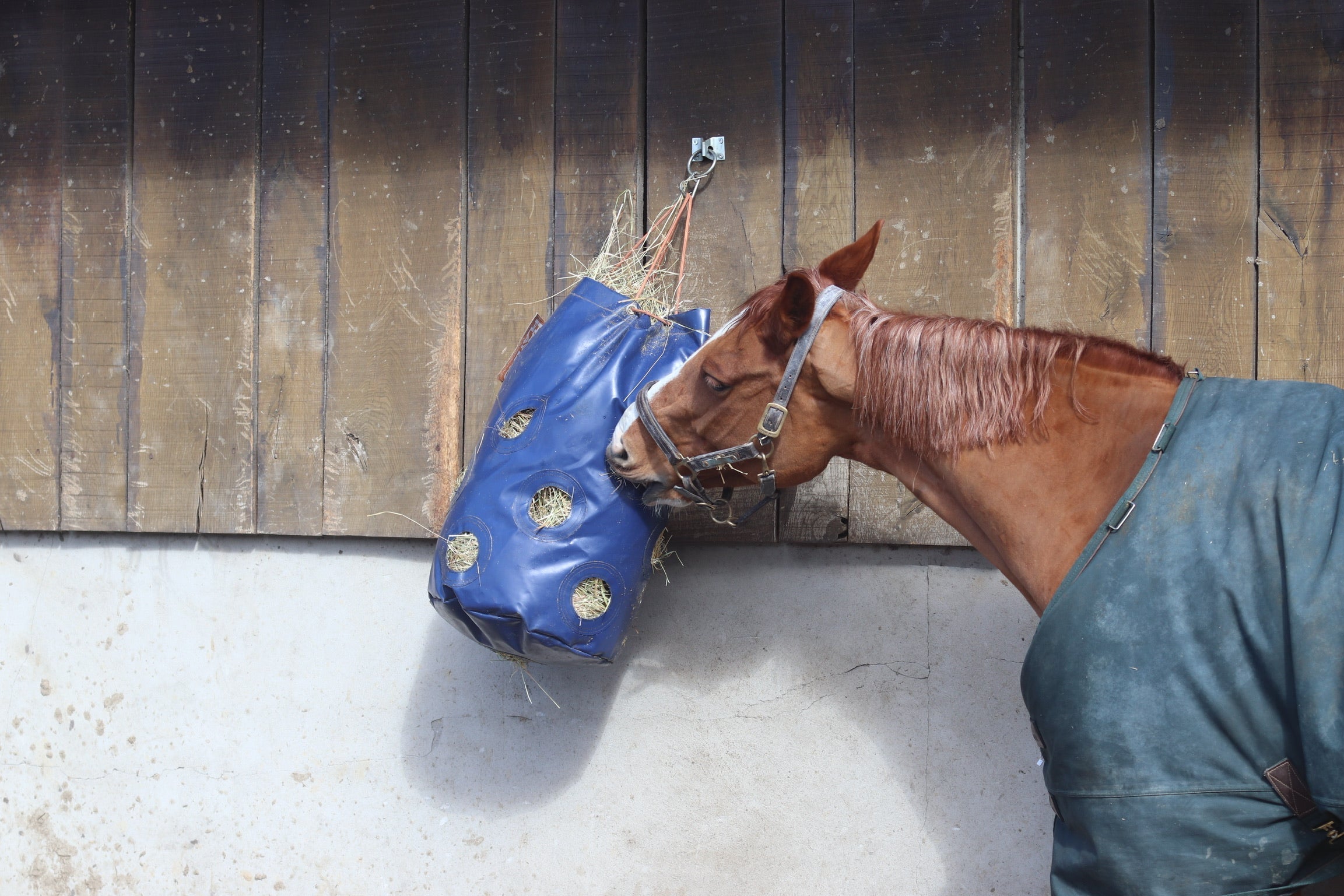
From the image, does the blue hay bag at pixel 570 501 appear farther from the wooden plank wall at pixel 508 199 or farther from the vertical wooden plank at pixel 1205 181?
the vertical wooden plank at pixel 1205 181

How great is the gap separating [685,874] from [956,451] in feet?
4.17

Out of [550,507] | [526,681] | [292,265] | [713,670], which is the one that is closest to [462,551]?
[550,507]

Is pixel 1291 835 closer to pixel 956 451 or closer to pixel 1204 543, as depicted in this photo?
pixel 1204 543

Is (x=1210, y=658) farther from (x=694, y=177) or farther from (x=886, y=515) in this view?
(x=694, y=177)

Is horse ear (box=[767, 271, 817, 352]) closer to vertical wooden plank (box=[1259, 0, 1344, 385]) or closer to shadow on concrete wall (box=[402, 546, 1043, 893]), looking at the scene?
shadow on concrete wall (box=[402, 546, 1043, 893])

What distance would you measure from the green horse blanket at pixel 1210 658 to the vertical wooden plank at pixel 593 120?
4.54 ft

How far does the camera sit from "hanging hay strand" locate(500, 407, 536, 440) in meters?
1.80

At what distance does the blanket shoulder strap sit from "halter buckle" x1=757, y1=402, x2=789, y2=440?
0.89 meters

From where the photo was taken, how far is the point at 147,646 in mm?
2287

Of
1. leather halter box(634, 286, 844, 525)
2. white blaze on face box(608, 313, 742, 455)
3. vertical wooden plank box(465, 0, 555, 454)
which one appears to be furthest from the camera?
vertical wooden plank box(465, 0, 555, 454)

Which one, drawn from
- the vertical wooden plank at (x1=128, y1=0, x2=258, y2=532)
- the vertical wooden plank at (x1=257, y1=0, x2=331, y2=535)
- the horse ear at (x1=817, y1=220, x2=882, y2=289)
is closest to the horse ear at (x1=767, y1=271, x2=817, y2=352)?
the horse ear at (x1=817, y1=220, x2=882, y2=289)

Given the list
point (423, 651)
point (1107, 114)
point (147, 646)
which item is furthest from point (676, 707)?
point (1107, 114)

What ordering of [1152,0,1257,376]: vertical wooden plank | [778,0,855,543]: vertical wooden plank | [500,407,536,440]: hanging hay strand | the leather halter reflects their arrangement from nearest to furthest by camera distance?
the leather halter < [500,407,536,440]: hanging hay strand < [1152,0,1257,376]: vertical wooden plank < [778,0,855,543]: vertical wooden plank

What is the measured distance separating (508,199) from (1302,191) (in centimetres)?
184
